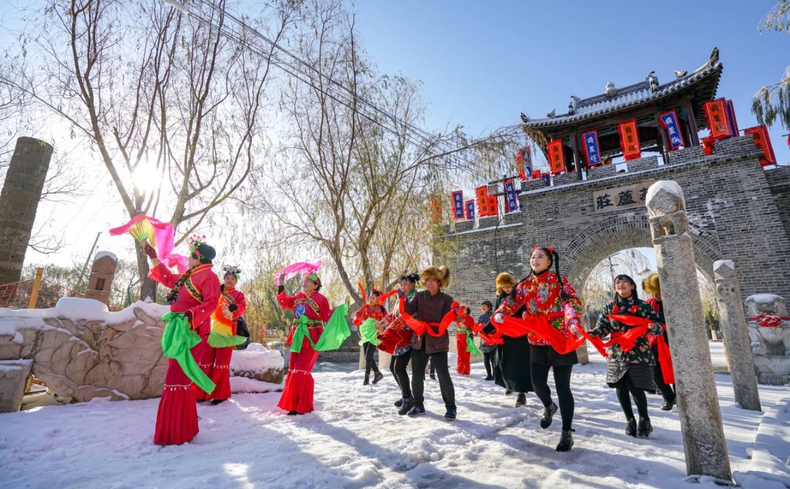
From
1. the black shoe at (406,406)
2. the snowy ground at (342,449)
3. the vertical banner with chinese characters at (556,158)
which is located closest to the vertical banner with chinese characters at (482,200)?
the vertical banner with chinese characters at (556,158)

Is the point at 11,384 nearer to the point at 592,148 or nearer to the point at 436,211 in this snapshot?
the point at 436,211

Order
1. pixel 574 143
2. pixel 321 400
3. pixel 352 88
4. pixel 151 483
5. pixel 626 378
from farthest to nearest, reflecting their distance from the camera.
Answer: pixel 574 143 < pixel 352 88 < pixel 321 400 < pixel 626 378 < pixel 151 483

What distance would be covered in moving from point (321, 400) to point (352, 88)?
7012 millimetres

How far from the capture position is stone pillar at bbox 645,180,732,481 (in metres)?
2.39

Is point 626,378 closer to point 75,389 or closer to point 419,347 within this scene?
point 419,347

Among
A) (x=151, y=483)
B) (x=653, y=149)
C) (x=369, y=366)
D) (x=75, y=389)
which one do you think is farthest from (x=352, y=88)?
(x=653, y=149)

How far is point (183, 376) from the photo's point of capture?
3.54 m

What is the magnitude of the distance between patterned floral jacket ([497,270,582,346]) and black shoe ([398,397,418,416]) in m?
1.80

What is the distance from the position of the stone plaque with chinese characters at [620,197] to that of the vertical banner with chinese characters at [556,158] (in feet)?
5.26

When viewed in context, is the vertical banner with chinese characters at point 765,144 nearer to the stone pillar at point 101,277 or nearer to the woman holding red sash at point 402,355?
the woman holding red sash at point 402,355

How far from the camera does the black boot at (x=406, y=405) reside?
15.4 feet

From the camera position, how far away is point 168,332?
11.4 feet

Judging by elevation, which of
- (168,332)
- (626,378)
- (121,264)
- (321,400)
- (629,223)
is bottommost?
(321,400)

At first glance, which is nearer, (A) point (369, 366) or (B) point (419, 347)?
(B) point (419, 347)
